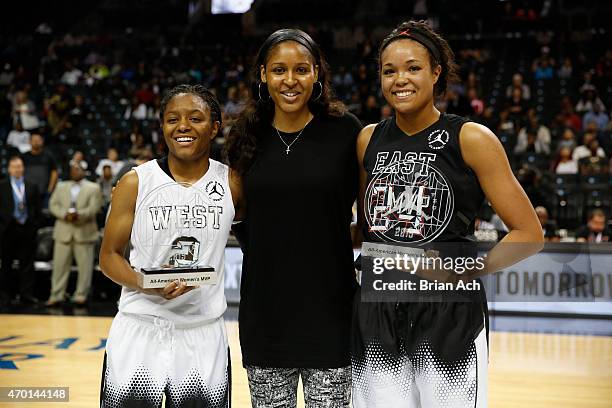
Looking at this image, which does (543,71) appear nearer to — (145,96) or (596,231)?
(596,231)

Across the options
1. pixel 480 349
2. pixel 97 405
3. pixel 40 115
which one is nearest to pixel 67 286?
pixel 97 405

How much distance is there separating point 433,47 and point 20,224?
792 centimetres

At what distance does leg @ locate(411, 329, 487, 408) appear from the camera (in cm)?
240

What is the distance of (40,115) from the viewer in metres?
16.0

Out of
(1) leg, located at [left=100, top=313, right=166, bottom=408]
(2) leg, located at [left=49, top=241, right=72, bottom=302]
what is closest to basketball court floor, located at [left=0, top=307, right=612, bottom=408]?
(2) leg, located at [left=49, top=241, right=72, bottom=302]

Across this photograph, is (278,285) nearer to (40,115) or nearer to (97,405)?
(97,405)

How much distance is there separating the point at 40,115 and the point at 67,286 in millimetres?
7104

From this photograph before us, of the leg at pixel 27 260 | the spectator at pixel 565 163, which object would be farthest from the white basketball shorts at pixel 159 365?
the spectator at pixel 565 163

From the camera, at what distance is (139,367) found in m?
2.72

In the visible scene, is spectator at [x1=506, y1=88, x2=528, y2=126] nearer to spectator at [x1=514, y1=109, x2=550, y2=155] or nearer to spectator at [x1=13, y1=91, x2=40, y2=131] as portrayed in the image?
spectator at [x1=514, y1=109, x2=550, y2=155]

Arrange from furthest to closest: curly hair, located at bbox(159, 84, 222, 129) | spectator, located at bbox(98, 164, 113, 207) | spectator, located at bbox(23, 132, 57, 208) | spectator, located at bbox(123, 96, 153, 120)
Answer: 1. spectator, located at bbox(123, 96, 153, 120)
2. spectator, located at bbox(98, 164, 113, 207)
3. spectator, located at bbox(23, 132, 57, 208)
4. curly hair, located at bbox(159, 84, 222, 129)

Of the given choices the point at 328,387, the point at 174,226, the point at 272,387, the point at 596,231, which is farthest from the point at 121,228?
the point at 596,231

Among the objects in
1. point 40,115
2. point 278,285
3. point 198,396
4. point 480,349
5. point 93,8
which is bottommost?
point 198,396

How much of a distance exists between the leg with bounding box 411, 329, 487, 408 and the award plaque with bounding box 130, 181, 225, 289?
81 cm
